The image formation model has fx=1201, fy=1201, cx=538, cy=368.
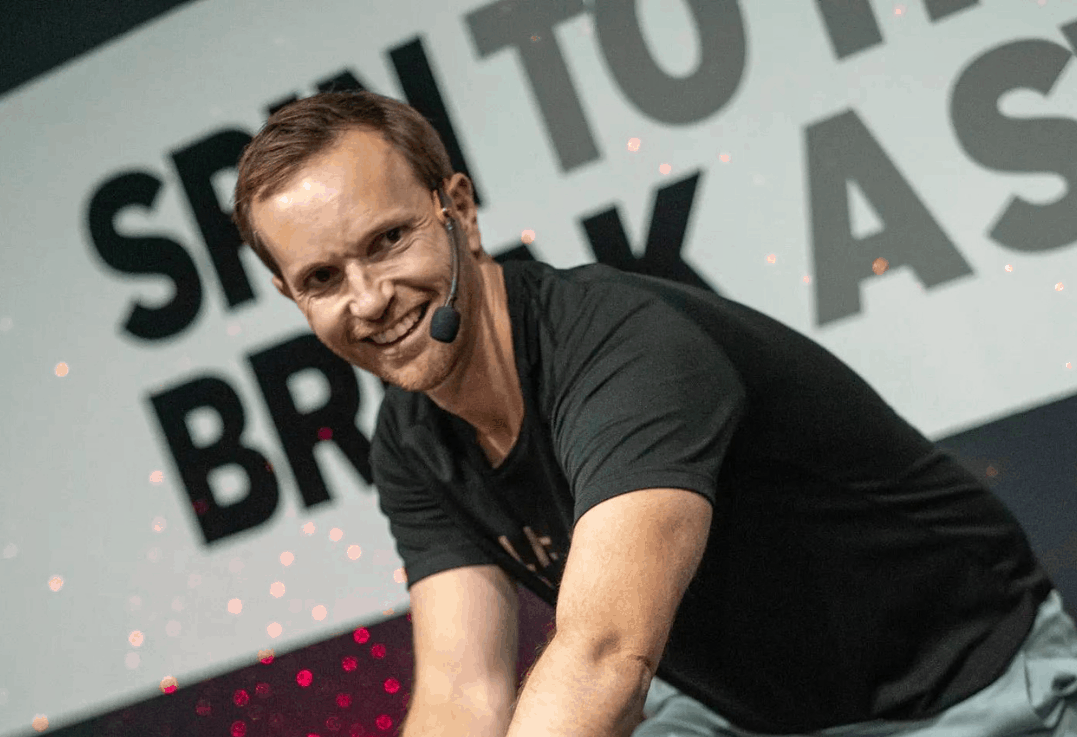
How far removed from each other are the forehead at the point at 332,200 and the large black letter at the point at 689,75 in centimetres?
93

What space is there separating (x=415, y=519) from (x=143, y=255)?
1188mm

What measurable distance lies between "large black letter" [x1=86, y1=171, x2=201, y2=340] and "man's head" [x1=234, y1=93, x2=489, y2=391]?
1090mm

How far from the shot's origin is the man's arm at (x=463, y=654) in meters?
1.39

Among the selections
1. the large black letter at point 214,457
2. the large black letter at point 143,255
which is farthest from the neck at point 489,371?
the large black letter at point 143,255

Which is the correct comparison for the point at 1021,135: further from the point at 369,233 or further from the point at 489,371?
the point at 369,233

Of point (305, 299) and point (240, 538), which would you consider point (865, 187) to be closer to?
point (305, 299)

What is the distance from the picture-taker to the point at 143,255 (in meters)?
2.40

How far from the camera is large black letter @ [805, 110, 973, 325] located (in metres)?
1.94

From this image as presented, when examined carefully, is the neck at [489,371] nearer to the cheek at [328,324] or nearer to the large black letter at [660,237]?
the cheek at [328,324]

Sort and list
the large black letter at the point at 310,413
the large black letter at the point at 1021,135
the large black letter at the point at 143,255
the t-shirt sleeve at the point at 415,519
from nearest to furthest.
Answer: the t-shirt sleeve at the point at 415,519 → the large black letter at the point at 1021,135 → the large black letter at the point at 310,413 → the large black letter at the point at 143,255

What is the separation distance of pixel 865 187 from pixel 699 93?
12.9 inches

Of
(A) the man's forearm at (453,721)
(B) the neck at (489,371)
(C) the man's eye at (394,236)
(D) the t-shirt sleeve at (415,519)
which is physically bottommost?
(A) the man's forearm at (453,721)

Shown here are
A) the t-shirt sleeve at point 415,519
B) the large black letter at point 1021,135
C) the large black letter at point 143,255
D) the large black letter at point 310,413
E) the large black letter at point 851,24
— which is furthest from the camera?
the large black letter at point 143,255

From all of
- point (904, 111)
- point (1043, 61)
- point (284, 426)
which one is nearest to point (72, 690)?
point (284, 426)
